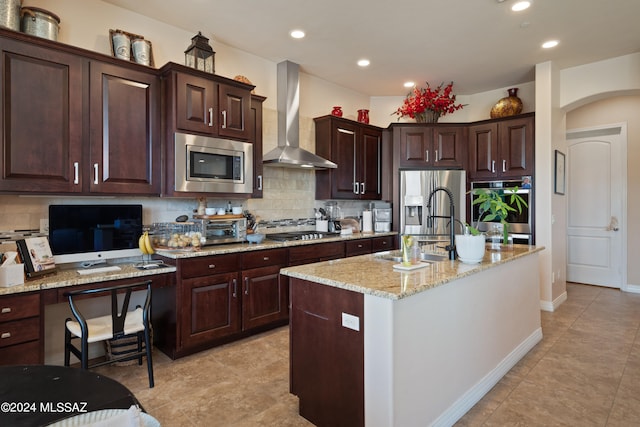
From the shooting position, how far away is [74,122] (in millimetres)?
2576

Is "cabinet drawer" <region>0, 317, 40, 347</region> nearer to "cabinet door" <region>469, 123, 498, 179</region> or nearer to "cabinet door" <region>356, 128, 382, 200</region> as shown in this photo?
"cabinet door" <region>356, 128, 382, 200</region>

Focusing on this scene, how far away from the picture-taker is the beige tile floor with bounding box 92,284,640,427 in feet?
7.07

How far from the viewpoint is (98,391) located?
1.02 meters

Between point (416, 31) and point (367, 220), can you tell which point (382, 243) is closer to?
point (367, 220)

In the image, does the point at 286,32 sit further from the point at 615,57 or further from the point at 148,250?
the point at 615,57

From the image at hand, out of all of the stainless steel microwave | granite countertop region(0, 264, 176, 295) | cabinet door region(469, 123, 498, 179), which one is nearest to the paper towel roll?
cabinet door region(469, 123, 498, 179)

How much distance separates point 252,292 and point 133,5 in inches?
108

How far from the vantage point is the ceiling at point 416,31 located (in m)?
3.04

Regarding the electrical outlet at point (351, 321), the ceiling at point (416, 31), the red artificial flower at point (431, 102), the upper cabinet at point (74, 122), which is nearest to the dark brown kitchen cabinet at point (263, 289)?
the upper cabinet at point (74, 122)

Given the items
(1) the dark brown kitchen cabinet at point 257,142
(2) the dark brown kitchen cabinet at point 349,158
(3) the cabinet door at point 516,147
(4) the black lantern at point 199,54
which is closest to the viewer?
(4) the black lantern at point 199,54

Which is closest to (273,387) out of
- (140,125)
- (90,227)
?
(90,227)

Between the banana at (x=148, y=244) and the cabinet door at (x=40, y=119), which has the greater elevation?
the cabinet door at (x=40, y=119)

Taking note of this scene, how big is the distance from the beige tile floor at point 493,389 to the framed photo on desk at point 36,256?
94cm

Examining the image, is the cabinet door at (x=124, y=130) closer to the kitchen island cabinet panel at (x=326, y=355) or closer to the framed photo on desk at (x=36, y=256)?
the framed photo on desk at (x=36, y=256)
